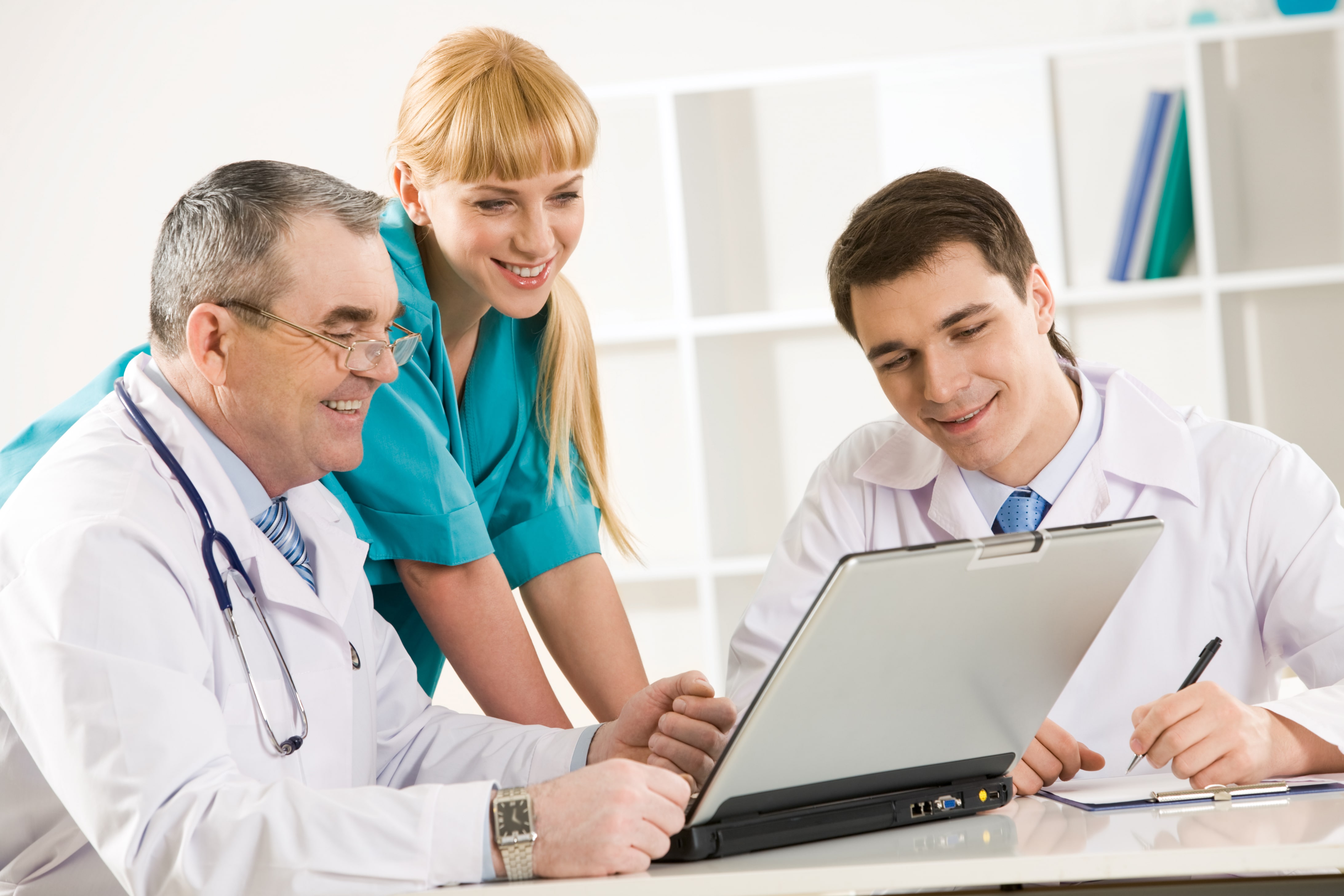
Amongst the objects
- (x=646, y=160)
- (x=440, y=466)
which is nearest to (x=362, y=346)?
(x=440, y=466)

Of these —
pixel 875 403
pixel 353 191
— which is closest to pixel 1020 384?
pixel 353 191

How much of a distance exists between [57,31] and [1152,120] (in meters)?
3.13

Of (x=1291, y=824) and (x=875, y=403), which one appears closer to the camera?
(x=1291, y=824)

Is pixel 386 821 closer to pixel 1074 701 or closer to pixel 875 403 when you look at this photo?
pixel 1074 701

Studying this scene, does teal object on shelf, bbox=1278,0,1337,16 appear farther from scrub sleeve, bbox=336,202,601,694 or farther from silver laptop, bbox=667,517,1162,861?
silver laptop, bbox=667,517,1162,861

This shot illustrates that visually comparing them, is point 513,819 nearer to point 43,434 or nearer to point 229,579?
point 229,579

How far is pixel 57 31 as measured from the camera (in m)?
3.57

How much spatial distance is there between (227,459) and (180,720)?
0.41 metres

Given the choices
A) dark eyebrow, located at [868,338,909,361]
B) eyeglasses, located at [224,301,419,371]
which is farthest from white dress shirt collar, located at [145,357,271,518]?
dark eyebrow, located at [868,338,909,361]

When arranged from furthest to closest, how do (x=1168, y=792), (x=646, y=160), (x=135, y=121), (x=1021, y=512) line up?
(x=135, y=121), (x=646, y=160), (x=1021, y=512), (x=1168, y=792)

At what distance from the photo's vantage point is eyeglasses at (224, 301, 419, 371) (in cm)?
130

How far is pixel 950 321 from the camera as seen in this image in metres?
1.54

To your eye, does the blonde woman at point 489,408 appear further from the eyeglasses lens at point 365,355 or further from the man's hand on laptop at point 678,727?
the man's hand on laptop at point 678,727

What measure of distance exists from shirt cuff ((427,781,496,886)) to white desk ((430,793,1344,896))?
0.03 metres
